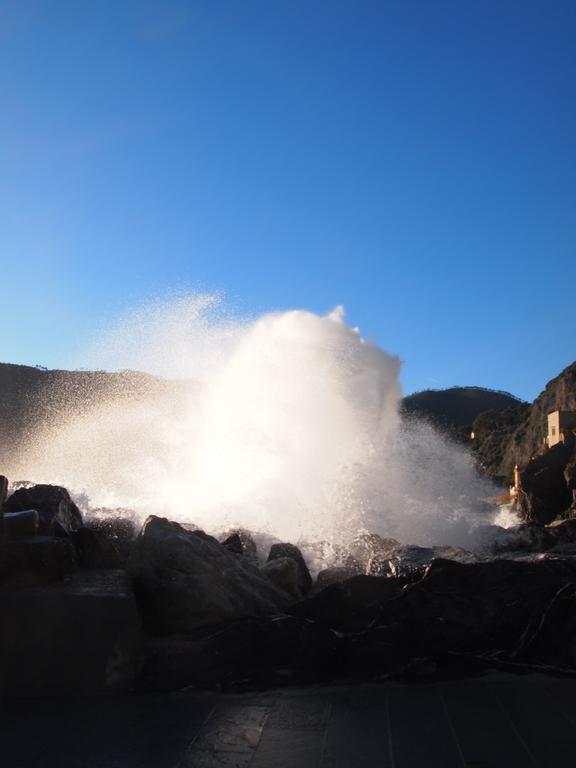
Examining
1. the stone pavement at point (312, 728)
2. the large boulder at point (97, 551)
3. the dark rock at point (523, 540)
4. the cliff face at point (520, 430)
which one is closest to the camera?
the stone pavement at point (312, 728)

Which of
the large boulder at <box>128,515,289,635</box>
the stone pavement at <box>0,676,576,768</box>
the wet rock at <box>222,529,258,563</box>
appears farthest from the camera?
the wet rock at <box>222,529,258,563</box>

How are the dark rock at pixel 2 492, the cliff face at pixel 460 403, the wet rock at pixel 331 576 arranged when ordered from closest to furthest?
the dark rock at pixel 2 492, the wet rock at pixel 331 576, the cliff face at pixel 460 403

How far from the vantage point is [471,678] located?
332 cm

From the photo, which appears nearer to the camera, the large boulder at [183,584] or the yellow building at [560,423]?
the large boulder at [183,584]

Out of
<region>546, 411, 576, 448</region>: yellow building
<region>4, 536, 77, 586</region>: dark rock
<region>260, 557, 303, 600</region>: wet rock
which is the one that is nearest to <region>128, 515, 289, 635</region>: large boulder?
<region>4, 536, 77, 586</region>: dark rock

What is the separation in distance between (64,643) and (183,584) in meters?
0.89

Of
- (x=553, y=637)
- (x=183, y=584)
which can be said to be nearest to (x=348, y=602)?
(x=183, y=584)

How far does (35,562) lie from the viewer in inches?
145

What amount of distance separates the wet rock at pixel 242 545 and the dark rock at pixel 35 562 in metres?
5.10

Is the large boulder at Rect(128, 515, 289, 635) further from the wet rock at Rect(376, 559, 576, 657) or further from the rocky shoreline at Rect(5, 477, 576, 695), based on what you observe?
the wet rock at Rect(376, 559, 576, 657)

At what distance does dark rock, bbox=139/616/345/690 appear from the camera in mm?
3422

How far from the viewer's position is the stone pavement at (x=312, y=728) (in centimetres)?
254

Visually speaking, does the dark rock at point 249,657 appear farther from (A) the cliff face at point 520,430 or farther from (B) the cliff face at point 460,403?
(B) the cliff face at point 460,403

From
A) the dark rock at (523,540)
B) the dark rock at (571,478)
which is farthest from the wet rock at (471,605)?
the dark rock at (571,478)
